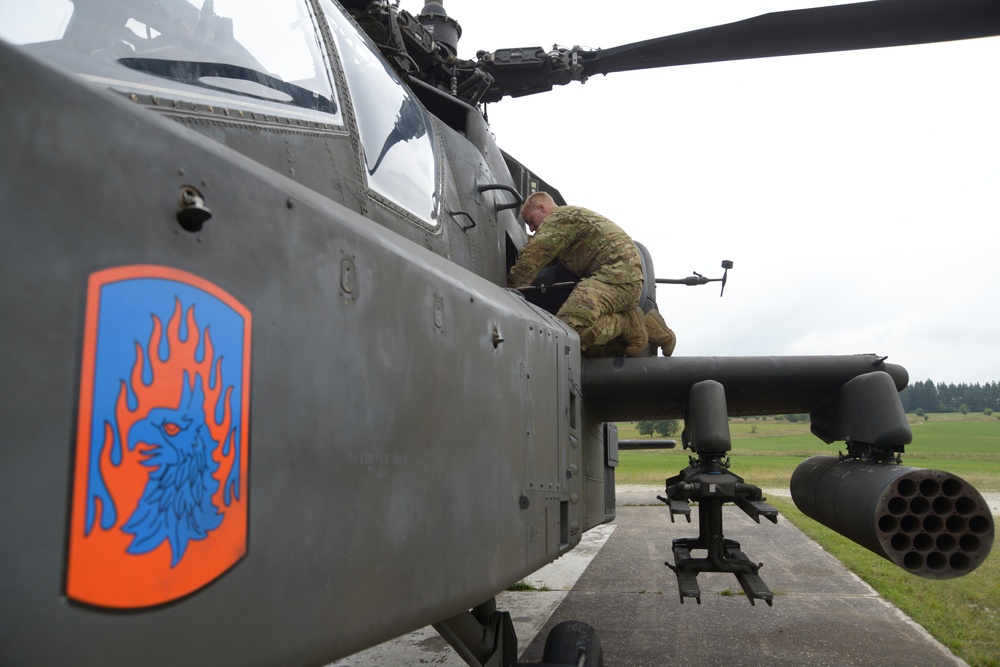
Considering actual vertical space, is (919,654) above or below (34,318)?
below

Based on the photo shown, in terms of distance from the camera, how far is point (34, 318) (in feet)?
3.03

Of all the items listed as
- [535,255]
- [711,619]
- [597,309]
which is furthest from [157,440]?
[711,619]

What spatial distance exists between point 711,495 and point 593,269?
4.32ft

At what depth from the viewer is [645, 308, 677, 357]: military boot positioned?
4.57 m

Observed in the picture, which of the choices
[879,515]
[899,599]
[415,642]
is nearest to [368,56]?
Result: [879,515]

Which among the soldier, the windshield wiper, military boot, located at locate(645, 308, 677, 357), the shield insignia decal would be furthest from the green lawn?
the shield insignia decal

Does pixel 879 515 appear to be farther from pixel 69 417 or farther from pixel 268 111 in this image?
pixel 69 417

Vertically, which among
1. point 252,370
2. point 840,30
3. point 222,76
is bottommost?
point 252,370

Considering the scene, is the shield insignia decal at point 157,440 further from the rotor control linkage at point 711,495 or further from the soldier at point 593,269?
the rotor control linkage at point 711,495

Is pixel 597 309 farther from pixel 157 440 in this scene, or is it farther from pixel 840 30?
pixel 157 440

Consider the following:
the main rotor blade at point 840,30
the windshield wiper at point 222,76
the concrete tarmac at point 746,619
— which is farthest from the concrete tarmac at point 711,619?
the windshield wiper at point 222,76

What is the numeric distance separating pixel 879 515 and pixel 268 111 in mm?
2701

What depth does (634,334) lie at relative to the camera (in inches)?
164

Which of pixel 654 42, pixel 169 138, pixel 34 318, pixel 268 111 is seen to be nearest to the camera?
pixel 34 318
